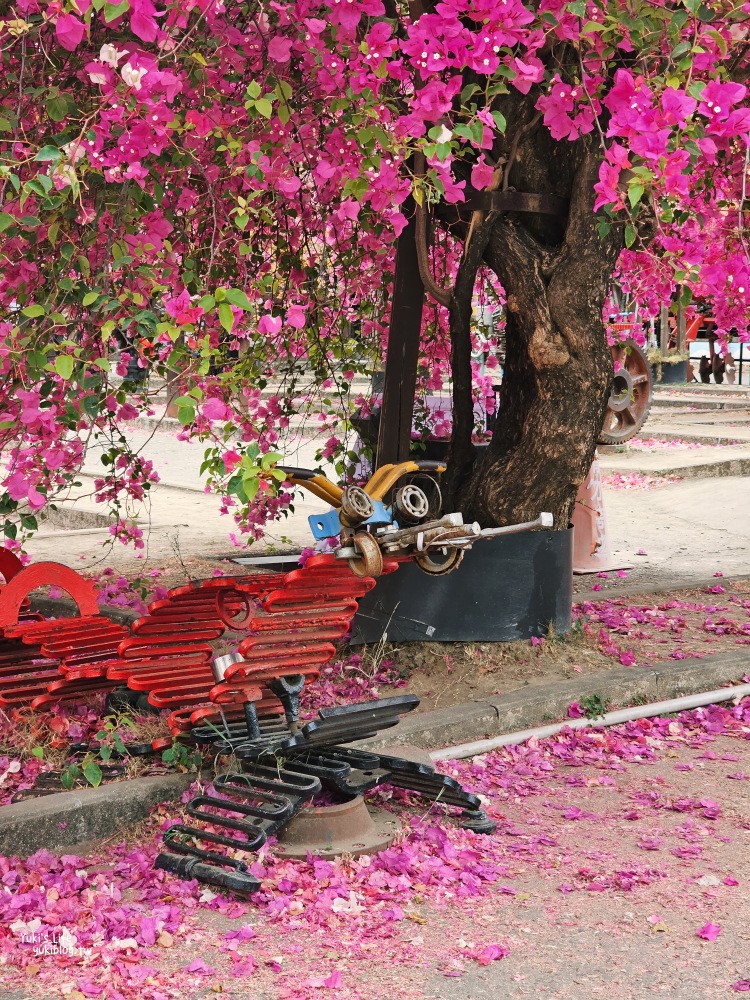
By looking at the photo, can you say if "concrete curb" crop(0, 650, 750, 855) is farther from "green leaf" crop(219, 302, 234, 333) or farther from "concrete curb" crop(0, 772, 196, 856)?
"green leaf" crop(219, 302, 234, 333)

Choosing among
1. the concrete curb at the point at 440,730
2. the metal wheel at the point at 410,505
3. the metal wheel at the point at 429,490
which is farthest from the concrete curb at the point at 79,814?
the metal wheel at the point at 429,490

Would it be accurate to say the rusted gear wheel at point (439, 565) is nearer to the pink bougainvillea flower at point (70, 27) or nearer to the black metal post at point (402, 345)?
the black metal post at point (402, 345)

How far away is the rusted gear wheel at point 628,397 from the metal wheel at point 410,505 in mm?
2032

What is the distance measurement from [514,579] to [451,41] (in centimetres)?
246

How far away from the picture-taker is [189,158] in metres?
4.83

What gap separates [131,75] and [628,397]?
3.99 meters

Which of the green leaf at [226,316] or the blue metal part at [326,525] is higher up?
the green leaf at [226,316]

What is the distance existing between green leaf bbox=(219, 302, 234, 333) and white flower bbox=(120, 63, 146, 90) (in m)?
0.72

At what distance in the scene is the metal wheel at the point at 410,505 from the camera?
5.12m

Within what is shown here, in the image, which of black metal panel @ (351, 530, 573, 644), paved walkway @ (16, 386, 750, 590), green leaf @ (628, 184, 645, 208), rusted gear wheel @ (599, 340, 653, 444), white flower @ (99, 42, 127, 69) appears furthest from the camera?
paved walkway @ (16, 386, 750, 590)

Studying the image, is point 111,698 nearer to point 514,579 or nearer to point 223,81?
point 514,579

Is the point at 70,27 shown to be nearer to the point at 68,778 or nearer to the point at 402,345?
the point at 68,778

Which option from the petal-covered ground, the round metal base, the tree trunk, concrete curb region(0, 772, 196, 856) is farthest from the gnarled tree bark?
concrete curb region(0, 772, 196, 856)

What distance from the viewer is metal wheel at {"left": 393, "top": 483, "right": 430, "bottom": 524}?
5.12m
